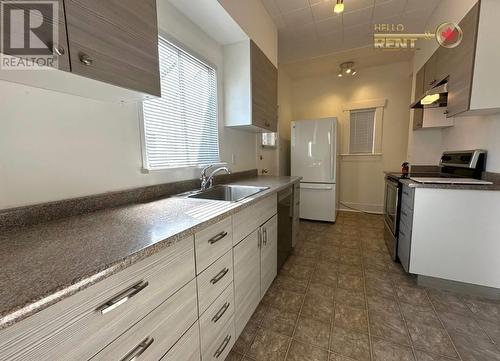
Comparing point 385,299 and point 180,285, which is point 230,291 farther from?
point 385,299

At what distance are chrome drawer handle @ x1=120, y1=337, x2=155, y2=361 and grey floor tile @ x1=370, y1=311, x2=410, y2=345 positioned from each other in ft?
4.60

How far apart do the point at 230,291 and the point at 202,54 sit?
1.91 m

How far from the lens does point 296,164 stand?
3.70 meters

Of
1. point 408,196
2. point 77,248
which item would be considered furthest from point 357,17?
point 77,248

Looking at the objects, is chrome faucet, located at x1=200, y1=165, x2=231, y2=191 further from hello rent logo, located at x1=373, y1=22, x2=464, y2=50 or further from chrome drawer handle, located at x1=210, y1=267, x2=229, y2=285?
hello rent logo, located at x1=373, y1=22, x2=464, y2=50

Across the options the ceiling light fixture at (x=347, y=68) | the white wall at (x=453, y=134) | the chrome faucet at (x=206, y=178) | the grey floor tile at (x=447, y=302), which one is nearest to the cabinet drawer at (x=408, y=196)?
the white wall at (x=453, y=134)

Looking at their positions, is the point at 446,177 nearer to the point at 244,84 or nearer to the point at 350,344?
the point at 350,344

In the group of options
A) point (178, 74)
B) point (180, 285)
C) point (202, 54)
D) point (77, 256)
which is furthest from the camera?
point (202, 54)

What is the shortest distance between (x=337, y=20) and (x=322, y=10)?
290 millimetres

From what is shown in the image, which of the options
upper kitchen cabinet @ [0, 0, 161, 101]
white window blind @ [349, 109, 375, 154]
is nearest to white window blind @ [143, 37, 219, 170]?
upper kitchen cabinet @ [0, 0, 161, 101]

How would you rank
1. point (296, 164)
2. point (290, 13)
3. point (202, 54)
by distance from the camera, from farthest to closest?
point (296, 164)
point (290, 13)
point (202, 54)

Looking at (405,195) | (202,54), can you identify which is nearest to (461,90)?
(405,195)

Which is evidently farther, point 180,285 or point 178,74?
point 178,74

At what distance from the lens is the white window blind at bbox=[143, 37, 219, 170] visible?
4.73ft
